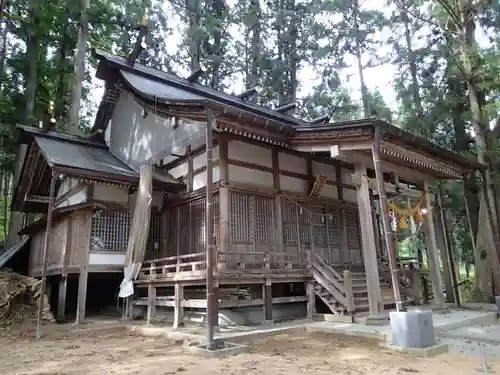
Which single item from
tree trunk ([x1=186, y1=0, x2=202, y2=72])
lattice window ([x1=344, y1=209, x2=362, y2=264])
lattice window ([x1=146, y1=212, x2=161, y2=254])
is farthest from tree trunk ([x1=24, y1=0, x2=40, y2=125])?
lattice window ([x1=344, y1=209, x2=362, y2=264])

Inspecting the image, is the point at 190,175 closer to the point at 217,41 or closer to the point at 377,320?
the point at 377,320

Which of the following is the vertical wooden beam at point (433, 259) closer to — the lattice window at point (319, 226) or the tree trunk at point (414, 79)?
the lattice window at point (319, 226)

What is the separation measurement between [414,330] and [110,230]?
8810mm

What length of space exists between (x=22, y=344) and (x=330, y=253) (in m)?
8.31

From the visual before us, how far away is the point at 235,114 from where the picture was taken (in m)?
7.98

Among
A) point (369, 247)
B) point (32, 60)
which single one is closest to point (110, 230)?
point (369, 247)

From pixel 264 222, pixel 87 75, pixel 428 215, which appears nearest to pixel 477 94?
pixel 428 215

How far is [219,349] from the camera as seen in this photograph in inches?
231

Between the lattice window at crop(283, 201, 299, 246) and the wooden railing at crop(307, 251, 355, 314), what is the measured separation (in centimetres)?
Answer: 109

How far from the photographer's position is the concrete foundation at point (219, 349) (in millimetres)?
5707

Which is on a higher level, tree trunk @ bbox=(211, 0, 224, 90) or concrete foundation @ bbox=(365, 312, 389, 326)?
tree trunk @ bbox=(211, 0, 224, 90)

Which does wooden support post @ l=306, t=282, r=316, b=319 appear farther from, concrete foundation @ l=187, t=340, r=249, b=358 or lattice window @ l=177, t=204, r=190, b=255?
lattice window @ l=177, t=204, r=190, b=255

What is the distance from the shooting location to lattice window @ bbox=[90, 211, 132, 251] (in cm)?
1085

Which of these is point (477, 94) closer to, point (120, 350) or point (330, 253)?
point (330, 253)
